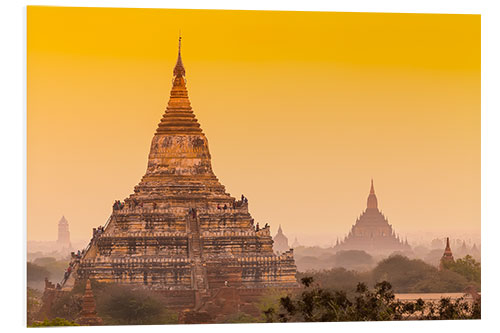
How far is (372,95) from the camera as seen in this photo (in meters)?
45.3

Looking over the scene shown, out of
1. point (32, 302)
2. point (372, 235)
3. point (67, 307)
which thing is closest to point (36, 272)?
point (67, 307)

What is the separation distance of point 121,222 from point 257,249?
2799 mm

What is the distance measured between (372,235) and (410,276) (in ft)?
18.6

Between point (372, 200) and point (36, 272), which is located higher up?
point (372, 200)

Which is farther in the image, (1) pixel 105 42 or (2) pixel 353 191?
(2) pixel 353 191

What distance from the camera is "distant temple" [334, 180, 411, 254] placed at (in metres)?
47.5

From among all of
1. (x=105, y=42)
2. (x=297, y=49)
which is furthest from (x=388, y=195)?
(x=105, y=42)

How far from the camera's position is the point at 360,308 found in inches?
1660

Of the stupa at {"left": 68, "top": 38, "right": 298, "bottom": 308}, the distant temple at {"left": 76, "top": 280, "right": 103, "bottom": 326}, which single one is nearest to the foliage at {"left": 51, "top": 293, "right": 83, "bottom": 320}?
the distant temple at {"left": 76, "top": 280, "right": 103, "bottom": 326}

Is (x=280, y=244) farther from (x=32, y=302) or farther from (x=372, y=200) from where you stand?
(x=32, y=302)

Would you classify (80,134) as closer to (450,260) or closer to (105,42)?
(105,42)

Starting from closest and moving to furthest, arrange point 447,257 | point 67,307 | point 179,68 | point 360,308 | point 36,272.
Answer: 1. point 360,308
2. point 36,272
3. point 67,307
4. point 179,68
5. point 447,257

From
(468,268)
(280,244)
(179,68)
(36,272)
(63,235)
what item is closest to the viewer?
(36,272)

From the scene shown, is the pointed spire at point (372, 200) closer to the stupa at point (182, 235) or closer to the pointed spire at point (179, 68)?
the stupa at point (182, 235)
